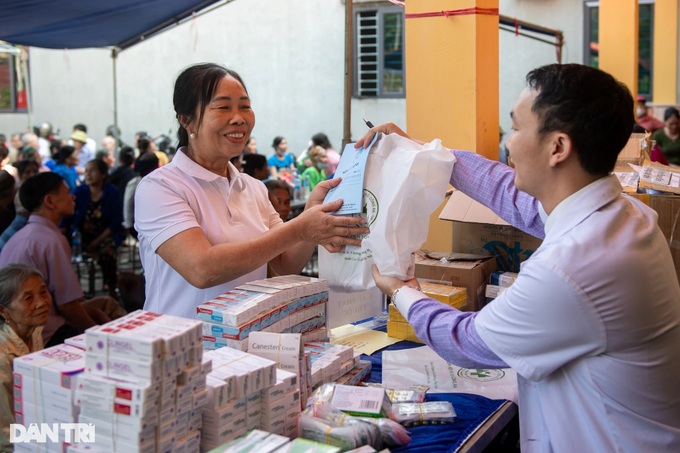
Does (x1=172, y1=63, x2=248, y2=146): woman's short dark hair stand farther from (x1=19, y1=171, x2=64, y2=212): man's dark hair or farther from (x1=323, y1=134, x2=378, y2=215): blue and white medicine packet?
(x1=19, y1=171, x2=64, y2=212): man's dark hair

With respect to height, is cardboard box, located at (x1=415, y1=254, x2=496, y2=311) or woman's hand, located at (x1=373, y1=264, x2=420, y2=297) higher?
woman's hand, located at (x1=373, y1=264, x2=420, y2=297)

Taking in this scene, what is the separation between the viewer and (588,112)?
1.60 m

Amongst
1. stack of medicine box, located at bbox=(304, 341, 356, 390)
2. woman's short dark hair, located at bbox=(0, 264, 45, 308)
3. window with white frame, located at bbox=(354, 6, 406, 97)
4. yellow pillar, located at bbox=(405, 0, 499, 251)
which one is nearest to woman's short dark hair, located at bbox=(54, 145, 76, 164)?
window with white frame, located at bbox=(354, 6, 406, 97)

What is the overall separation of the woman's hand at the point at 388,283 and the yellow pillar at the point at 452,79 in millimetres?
1498

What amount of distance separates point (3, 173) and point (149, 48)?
8.79m

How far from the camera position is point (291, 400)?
5.82ft

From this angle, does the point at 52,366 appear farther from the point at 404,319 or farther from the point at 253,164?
the point at 253,164

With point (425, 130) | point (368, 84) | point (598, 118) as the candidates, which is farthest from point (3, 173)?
point (368, 84)

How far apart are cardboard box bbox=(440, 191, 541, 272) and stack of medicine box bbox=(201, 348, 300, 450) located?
151 centimetres

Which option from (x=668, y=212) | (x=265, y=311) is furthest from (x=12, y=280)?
(x=668, y=212)

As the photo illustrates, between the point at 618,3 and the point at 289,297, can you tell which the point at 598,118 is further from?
the point at 618,3

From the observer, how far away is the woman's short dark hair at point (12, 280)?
10.5ft

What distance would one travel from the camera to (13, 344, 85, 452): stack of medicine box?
154 cm

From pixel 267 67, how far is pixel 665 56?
271 inches
